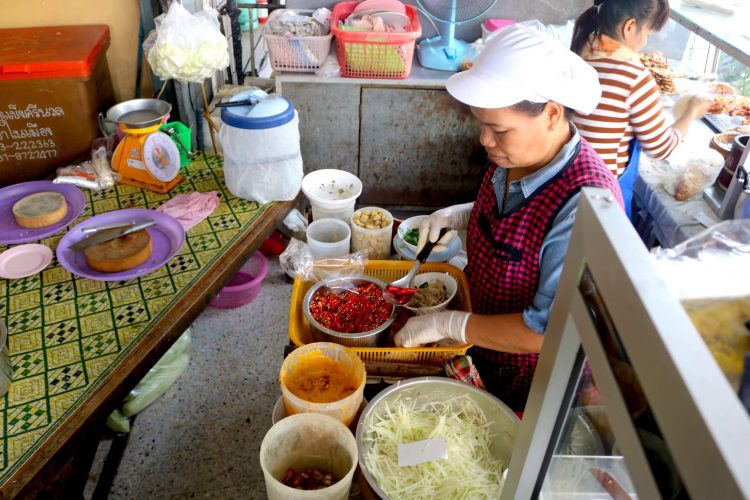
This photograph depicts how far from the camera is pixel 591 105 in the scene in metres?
1.54

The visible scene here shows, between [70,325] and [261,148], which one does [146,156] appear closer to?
[261,148]

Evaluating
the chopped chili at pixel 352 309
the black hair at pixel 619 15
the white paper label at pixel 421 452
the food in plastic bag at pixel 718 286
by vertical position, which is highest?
the food in plastic bag at pixel 718 286

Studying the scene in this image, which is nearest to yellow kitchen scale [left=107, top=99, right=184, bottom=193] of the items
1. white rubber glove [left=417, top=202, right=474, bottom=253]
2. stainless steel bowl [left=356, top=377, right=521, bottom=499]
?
white rubber glove [left=417, top=202, right=474, bottom=253]

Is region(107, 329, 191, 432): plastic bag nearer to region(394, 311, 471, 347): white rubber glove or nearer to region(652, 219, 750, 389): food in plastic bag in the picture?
region(394, 311, 471, 347): white rubber glove

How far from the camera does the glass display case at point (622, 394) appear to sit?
1.28 feet

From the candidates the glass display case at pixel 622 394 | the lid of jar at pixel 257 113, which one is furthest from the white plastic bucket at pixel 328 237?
the glass display case at pixel 622 394

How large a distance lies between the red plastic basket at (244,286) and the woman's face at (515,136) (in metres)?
2.04

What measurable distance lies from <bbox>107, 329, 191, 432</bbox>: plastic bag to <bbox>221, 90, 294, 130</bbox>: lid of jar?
3.66 feet

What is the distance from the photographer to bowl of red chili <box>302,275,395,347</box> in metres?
1.74

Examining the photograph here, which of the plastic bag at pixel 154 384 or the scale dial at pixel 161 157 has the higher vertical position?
the scale dial at pixel 161 157

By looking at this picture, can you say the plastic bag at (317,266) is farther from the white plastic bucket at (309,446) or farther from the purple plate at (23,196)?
the purple plate at (23,196)

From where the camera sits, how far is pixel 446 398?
1624 millimetres

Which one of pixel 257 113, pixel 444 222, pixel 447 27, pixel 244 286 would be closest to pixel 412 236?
pixel 444 222

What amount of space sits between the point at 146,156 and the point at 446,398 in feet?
5.97
